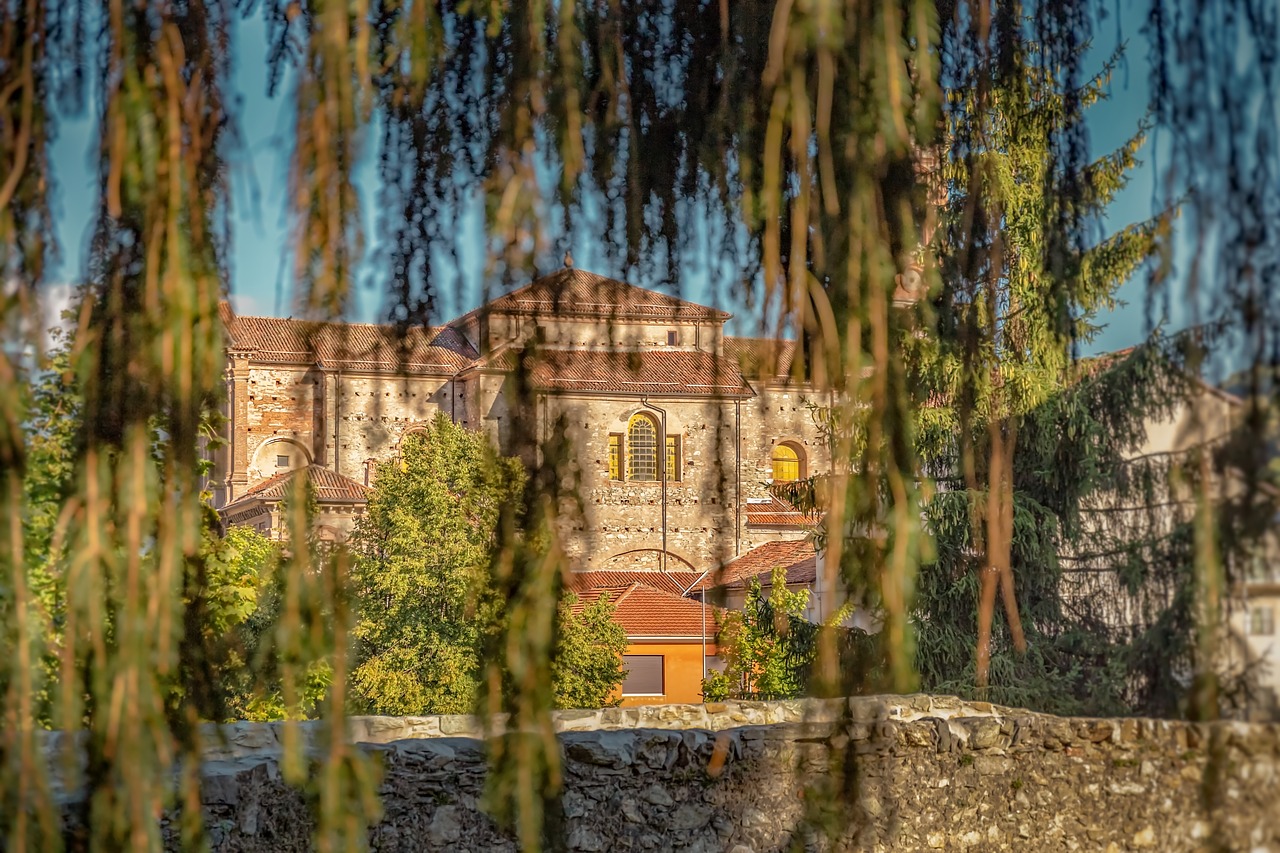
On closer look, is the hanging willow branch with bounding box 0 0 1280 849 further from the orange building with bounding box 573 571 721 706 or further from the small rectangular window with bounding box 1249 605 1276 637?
the orange building with bounding box 573 571 721 706

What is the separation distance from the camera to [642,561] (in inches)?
859

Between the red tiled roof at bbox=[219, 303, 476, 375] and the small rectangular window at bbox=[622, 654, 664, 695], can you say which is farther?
the small rectangular window at bbox=[622, 654, 664, 695]

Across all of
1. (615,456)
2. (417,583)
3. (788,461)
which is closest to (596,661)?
(417,583)

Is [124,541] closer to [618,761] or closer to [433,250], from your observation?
[433,250]

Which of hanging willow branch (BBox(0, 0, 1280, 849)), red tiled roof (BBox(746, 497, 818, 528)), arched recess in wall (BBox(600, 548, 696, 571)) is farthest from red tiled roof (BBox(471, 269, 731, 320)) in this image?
arched recess in wall (BBox(600, 548, 696, 571))

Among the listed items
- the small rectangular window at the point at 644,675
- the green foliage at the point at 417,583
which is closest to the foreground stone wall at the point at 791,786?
the green foliage at the point at 417,583

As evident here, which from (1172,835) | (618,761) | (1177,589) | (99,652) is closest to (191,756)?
(99,652)

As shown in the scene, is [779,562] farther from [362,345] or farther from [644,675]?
[362,345]

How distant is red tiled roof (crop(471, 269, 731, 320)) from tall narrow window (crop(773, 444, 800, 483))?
20770mm

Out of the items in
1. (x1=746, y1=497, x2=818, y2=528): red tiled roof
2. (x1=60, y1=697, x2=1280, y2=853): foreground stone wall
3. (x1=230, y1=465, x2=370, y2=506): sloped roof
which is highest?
(x1=230, y1=465, x2=370, y2=506): sloped roof

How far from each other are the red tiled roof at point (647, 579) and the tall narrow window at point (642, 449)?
145 cm

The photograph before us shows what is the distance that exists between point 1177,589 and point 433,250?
72 cm

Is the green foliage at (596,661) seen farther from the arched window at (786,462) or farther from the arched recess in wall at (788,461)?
the arched window at (786,462)

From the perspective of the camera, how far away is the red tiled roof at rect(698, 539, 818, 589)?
14.6 m
